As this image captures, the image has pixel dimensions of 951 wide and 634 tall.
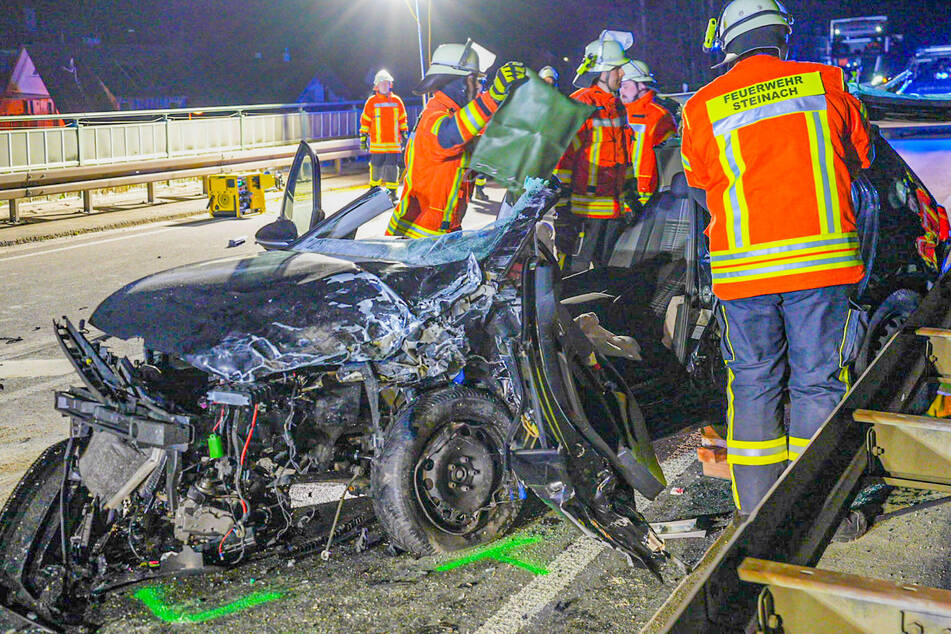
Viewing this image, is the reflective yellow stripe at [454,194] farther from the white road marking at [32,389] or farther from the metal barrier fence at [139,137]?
the metal barrier fence at [139,137]

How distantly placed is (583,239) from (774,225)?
8.97ft

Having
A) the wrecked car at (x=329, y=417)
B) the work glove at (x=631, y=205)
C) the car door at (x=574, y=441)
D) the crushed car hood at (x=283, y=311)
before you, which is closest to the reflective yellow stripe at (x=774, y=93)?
the wrecked car at (x=329, y=417)

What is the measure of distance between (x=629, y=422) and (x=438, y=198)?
2354 millimetres

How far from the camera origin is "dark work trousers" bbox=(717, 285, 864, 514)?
365cm

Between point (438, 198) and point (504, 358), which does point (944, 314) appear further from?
point (438, 198)

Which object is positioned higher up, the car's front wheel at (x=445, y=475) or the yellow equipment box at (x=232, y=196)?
the yellow equipment box at (x=232, y=196)

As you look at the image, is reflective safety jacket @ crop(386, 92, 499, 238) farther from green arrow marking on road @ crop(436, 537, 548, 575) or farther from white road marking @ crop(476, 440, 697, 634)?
white road marking @ crop(476, 440, 697, 634)

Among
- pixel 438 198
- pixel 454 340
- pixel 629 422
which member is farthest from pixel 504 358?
pixel 438 198

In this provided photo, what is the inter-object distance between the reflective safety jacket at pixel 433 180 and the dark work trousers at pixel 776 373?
7.69 feet

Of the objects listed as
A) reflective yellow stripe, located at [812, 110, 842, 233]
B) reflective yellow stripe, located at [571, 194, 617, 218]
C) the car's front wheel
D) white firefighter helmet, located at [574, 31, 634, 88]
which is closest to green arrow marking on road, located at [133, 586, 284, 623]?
the car's front wheel

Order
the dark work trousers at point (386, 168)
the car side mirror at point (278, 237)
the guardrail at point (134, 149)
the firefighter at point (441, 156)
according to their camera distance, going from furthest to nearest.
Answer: the dark work trousers at point (386, 168)
the guardrail at point (134, 149)
the firefighter at point (441, 156)
the car side mirror at point (278, 237)

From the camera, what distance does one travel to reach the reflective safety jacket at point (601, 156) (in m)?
6.73

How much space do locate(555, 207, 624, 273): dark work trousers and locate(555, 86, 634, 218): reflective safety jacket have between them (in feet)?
0.65

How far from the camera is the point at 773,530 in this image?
2.04m
